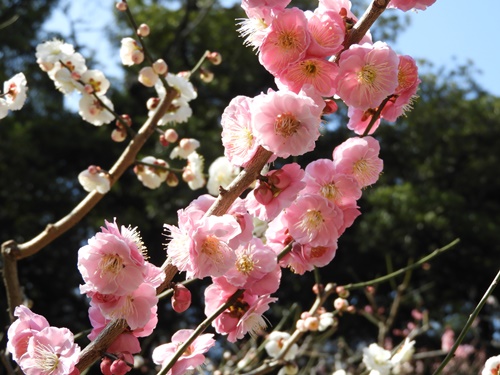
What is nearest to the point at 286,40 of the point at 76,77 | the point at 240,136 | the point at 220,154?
the point at 240,136

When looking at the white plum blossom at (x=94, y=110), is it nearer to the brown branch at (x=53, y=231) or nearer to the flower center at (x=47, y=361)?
the brown branch at (x=53, y=231)

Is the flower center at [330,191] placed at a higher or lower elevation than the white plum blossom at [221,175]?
higher

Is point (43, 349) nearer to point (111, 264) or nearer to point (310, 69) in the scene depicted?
point (111, 264)

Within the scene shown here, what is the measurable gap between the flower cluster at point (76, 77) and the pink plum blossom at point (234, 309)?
2.90ft

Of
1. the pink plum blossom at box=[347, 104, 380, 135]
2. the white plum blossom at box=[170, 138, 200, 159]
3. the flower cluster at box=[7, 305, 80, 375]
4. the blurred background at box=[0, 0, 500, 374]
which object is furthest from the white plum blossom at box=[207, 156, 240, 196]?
the blurred background at box=[0, 0, 500, 374]

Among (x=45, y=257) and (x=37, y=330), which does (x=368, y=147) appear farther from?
(x=45, y=257)

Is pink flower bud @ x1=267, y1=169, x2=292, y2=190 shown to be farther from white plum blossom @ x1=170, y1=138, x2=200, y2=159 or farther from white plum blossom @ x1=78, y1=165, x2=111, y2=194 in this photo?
white plum blossom @ x1=170, y1=138, x2=200, y2=159

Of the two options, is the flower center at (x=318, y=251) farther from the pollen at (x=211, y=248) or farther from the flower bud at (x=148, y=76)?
the flower bud at (x=148, y=76)

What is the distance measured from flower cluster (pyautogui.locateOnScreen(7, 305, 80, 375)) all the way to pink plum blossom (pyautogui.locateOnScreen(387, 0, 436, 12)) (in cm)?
49

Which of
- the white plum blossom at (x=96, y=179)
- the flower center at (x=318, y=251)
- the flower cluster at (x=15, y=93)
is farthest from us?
the white plum blossom at (x=96, y=179)

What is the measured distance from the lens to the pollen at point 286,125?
2.09ft

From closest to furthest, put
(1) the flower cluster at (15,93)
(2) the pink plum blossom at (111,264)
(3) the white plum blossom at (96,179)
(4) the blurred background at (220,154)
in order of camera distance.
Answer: (2) the pink plum blossom at (111,264) < (1) the flower cluster at (15,93) < (3) the white plum blossom at (96,179) < (4) the blurred background at (220,154)

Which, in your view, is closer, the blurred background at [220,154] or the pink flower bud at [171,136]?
the pink flower bud at [171,136]

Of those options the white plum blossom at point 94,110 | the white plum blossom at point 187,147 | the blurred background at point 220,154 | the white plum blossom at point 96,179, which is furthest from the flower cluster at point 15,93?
the blurred background at point 220,154
